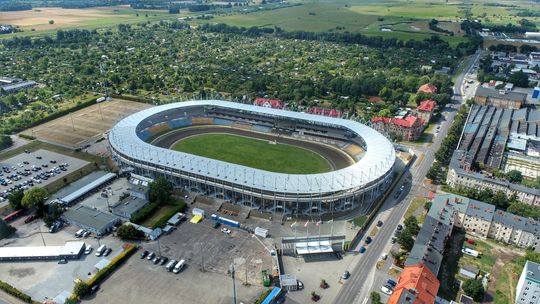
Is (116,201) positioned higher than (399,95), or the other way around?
(399,95)

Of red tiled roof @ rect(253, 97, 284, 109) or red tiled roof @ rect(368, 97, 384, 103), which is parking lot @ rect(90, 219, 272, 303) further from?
red tiled roof @ rect(368, 97, 384, 103)

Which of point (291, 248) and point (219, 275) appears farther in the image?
point (291, 248)

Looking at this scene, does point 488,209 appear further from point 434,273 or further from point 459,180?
point 434,273

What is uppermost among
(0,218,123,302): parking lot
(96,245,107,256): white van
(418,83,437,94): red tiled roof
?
(418,83,437,94): red tiled roof

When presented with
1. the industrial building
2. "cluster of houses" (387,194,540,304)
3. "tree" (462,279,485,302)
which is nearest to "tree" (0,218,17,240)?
the industrial building

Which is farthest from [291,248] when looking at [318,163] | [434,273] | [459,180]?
[459,180]

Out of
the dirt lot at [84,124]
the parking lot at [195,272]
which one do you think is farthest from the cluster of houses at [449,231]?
the dirt lot at [84,124]

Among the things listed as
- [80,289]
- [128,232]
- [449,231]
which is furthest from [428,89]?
[80,289]
